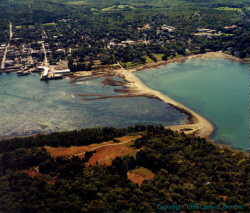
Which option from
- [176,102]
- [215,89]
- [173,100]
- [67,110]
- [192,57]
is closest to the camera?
[67,110]

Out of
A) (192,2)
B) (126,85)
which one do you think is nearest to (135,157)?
(126,85)

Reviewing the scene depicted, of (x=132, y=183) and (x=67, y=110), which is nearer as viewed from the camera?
(x=132, y=183)

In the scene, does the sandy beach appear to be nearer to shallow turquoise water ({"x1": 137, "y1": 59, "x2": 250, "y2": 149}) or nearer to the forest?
shallow turquoise water ({"x1": 137, "y1": 59, "x2": 250, "y2": 149})

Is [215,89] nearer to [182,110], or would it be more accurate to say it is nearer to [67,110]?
[182,110]

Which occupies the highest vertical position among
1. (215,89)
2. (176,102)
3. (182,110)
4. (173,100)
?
(215,89)

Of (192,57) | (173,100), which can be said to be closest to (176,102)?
(173,100)

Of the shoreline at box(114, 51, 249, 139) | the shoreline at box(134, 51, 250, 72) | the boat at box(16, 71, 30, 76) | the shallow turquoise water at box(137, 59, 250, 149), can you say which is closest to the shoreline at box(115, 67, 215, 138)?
the shoreline at box(114, 51, 249, 139)
